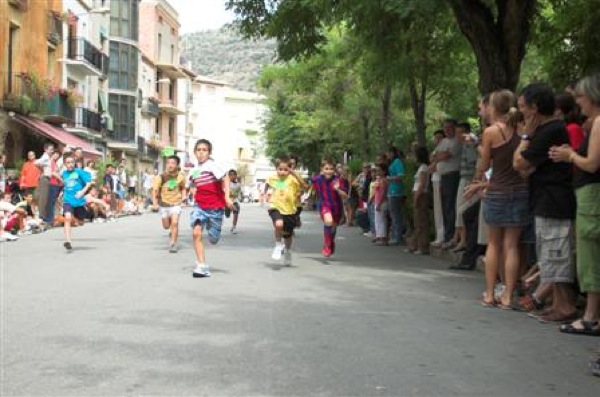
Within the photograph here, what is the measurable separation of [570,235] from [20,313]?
504 cm

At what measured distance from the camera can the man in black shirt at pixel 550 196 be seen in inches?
300

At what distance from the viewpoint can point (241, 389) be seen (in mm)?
5180

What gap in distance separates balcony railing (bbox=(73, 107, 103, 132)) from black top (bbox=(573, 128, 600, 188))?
4045 cm

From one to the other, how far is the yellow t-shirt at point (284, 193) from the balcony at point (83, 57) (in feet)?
108

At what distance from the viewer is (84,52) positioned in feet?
152

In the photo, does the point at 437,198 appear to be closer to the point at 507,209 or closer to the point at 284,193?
the point at 284,193

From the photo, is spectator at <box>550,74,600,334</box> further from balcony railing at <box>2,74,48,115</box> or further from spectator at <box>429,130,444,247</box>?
balcony railing at <box>2,74,48,115</box>

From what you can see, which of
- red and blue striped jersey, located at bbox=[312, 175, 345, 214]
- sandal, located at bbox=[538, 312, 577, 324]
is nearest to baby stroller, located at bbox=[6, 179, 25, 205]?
red and blue striped jersey, located at bbox=[312, 175, 345, 214]

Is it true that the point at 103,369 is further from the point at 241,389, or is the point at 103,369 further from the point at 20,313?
the point at 20,313

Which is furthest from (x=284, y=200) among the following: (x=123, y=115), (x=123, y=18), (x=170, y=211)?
(x=123, y=115)

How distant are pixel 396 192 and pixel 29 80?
73.1 ft

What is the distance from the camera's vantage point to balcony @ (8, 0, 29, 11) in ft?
110

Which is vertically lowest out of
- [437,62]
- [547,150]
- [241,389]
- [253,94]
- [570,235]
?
[241,389]

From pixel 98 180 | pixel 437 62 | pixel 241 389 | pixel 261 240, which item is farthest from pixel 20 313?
pixel 98 180
